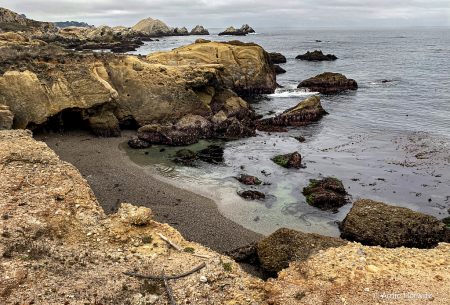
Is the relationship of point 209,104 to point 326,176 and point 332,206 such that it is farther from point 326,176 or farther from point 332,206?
point 332,206

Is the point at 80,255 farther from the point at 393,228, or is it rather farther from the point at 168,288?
the point at 393,228

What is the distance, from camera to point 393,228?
11.8 m

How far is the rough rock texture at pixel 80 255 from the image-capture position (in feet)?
23.6

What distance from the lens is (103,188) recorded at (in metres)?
16.2

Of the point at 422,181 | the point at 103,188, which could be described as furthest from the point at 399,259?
the point at 103,188

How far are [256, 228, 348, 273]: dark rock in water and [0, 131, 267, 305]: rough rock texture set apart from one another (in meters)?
1.31

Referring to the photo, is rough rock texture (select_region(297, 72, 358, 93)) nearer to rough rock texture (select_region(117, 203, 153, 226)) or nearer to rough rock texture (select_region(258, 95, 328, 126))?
rough rock texture (select_region(258, 95, 328, 126))

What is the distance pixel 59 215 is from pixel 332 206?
12747 mm

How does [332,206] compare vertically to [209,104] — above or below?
below

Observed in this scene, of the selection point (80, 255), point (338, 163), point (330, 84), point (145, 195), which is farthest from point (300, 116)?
point (80, 255)

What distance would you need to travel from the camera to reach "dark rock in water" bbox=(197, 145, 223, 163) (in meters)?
21.7

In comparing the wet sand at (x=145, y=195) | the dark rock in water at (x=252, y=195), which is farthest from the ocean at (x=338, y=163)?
the wet sand at (x=145, y=195)

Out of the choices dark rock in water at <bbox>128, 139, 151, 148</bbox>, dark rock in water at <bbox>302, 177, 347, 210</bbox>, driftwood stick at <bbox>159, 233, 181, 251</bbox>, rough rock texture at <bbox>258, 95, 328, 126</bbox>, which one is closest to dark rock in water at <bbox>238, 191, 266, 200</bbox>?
dark rock in water at <bbox>302, 177, 347, 210</bbox>

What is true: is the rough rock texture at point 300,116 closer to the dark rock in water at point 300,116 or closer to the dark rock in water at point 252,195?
the dark rock in water at point 300,116
